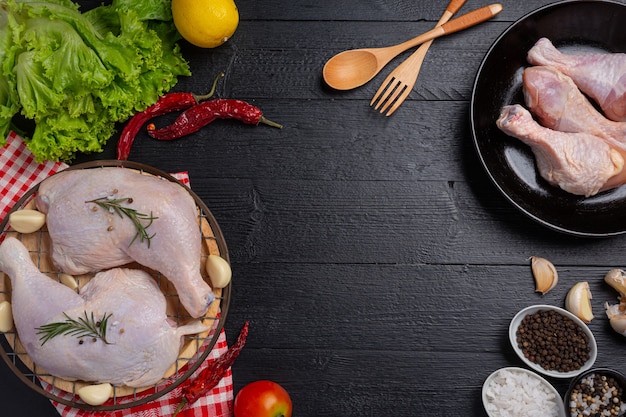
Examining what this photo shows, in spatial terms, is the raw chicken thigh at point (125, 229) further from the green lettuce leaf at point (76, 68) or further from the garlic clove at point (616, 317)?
the garlic clove at point (616, 317)

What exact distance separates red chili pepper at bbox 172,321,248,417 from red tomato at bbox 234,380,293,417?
0.09 m

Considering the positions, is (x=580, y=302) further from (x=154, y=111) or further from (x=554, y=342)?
(x=154, y=111)

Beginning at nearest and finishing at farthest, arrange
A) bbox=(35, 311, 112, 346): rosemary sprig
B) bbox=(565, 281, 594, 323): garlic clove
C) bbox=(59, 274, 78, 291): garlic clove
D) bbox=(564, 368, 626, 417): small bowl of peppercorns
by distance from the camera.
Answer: bbox=(35, 311, 112, 346): rosemary sprig
bbox=(59, 274, 78, 291): garlic clove
bbox=(564, 368, 626, 417): small bowl of peppercorns
bbox=(565, 281, 594, 323): garlic clove

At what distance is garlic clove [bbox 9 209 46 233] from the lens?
1640 millimetres

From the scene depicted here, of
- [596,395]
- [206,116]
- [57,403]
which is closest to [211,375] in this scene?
[57,403]

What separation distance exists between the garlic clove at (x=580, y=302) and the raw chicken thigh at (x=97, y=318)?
3.87ft

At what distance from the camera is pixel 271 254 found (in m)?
1.96

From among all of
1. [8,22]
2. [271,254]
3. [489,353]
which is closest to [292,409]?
[271,254]

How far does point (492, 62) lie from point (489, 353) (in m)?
0.91

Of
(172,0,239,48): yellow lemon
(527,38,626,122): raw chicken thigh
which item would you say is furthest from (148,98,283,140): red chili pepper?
(527,38,626,122): raw chicken thigh

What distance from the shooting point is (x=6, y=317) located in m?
1.65

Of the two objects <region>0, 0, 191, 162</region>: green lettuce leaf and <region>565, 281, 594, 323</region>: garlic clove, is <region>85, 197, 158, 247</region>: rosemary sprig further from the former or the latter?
<region>565, 281, 594, 323</region>: garlic clove

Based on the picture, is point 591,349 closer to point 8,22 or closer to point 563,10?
point 563,10

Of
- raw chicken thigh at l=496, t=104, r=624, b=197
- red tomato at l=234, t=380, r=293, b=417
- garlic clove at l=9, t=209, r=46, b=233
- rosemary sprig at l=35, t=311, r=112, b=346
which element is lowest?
red tomato at l=234, t=380, r=293, b=417
